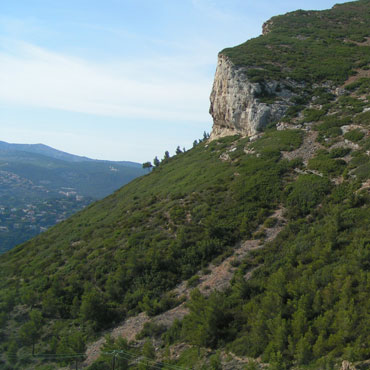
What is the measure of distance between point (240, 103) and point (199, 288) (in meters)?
27.2

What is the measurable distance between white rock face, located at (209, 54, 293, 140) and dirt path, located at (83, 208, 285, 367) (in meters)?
18.6

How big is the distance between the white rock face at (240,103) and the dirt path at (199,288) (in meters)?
18.6

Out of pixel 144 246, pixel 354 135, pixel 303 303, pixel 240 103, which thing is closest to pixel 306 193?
pixel 354 135

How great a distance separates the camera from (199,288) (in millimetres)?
17922

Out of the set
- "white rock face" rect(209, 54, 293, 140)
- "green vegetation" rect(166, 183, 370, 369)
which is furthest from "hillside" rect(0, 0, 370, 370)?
"white rock face" rect(209, 54, 293, 140)

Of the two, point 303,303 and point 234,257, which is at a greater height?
point 303,303

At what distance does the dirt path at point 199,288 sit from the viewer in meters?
16.4

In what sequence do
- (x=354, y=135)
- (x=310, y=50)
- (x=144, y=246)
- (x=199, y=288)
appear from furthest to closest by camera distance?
(x=310, y=50) → (x=354, y=135) → (x=144, y=246) → (x=199, y=288)

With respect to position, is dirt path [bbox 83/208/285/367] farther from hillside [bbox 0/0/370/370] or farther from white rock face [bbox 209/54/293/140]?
white rock face [bbox 209/54/293/140]

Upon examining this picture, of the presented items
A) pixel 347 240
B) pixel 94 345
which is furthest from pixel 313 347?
pixel 94 345

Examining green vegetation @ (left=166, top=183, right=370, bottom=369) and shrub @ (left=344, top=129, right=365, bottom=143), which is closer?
green vegetation @ (left=166, top=183, right=370, bottom=369)

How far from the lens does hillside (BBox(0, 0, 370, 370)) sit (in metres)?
11.9

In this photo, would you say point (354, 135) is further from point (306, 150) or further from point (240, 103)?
point (240, 103)

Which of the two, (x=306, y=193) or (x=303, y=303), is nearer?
(x=303, y=303)
